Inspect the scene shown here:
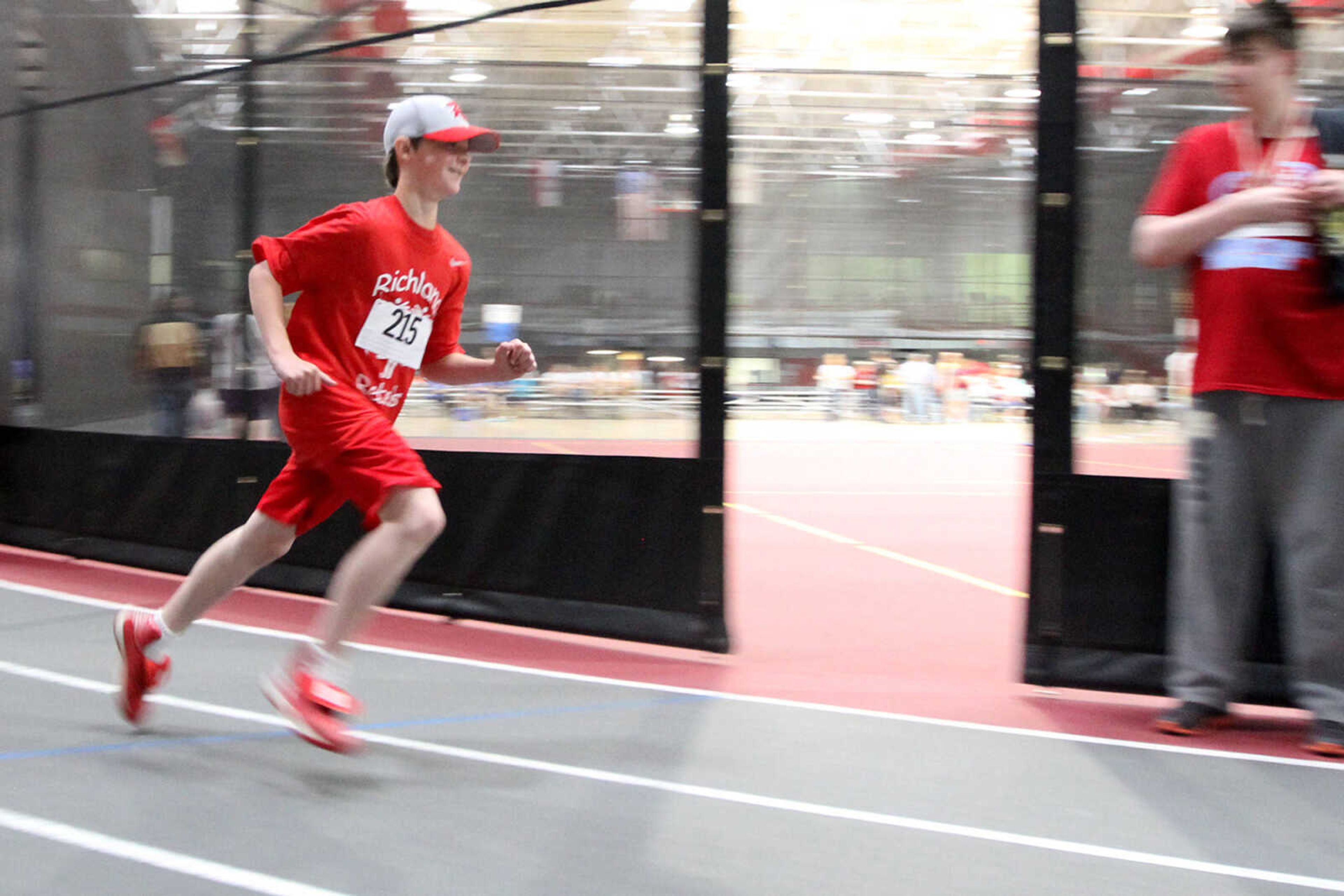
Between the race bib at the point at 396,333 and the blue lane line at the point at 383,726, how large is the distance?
105cm

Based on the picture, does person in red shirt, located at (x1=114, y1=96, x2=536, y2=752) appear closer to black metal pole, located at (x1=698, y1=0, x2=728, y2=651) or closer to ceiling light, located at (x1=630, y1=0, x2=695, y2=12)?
black metal pole, located at (x1=698, y1=0, x2=728, y2=651)

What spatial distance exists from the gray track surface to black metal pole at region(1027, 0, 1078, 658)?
2.45 ft

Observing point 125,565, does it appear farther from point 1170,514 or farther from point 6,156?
point 1170,514

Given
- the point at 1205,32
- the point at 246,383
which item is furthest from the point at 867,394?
the point at 1205,32

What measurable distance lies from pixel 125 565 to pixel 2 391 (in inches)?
72.8

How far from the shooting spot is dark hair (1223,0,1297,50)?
3.52m

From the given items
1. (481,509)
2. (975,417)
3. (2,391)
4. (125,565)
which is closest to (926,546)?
(481,509)

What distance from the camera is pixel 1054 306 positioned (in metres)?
4.26

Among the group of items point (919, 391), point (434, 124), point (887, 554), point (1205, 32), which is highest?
point (1205, 32)

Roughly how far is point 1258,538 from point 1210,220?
0.95 meters

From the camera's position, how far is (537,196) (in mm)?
5270

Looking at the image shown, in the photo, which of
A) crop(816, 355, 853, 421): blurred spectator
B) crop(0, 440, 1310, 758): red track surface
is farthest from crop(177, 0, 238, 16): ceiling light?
crop(816, 355, 853, 421): blurred spectator

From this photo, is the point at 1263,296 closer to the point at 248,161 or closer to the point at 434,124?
the point at 434,124

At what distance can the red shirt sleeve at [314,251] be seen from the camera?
327cm
